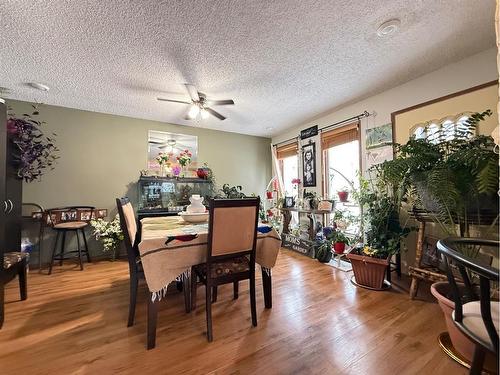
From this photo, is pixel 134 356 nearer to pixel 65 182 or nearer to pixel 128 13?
pixel 128 13

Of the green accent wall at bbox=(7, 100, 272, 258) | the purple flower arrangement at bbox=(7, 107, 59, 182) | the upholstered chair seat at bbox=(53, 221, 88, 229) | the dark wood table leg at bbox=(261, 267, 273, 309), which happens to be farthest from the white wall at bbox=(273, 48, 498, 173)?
the purple flower arrangement at bbox=(7, 107, 59, 182)

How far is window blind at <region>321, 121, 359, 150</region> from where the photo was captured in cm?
330

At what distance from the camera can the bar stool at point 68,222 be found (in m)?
2.96

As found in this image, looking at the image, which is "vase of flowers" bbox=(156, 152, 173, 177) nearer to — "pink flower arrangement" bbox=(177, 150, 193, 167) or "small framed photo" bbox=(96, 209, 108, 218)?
"pink flower arrangement" bbox=(177, 150, 193, 167)

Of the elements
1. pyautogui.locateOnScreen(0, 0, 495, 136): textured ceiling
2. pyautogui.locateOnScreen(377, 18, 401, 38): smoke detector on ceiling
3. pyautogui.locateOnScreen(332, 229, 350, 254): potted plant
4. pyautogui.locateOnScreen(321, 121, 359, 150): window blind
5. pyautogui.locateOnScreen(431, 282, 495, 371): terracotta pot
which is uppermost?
pyautogui.locateOnScreen(0, 0, 495, 136): textured ceiling

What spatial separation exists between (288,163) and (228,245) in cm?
364

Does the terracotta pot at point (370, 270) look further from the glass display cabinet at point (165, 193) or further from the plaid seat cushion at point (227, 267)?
the glass display cabinet at point (165, 193)

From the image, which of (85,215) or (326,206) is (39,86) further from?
(326,206)

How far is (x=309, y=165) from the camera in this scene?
4.15 meters

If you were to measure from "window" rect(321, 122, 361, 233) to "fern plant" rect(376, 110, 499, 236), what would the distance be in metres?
1.11

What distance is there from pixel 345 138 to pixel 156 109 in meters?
3.04

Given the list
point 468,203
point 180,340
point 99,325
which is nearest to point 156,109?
point 99,325

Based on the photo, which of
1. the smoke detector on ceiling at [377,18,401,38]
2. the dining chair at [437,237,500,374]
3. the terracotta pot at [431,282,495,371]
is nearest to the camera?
the dining chair at [437,237,500,374]

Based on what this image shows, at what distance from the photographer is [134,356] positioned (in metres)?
1.41
